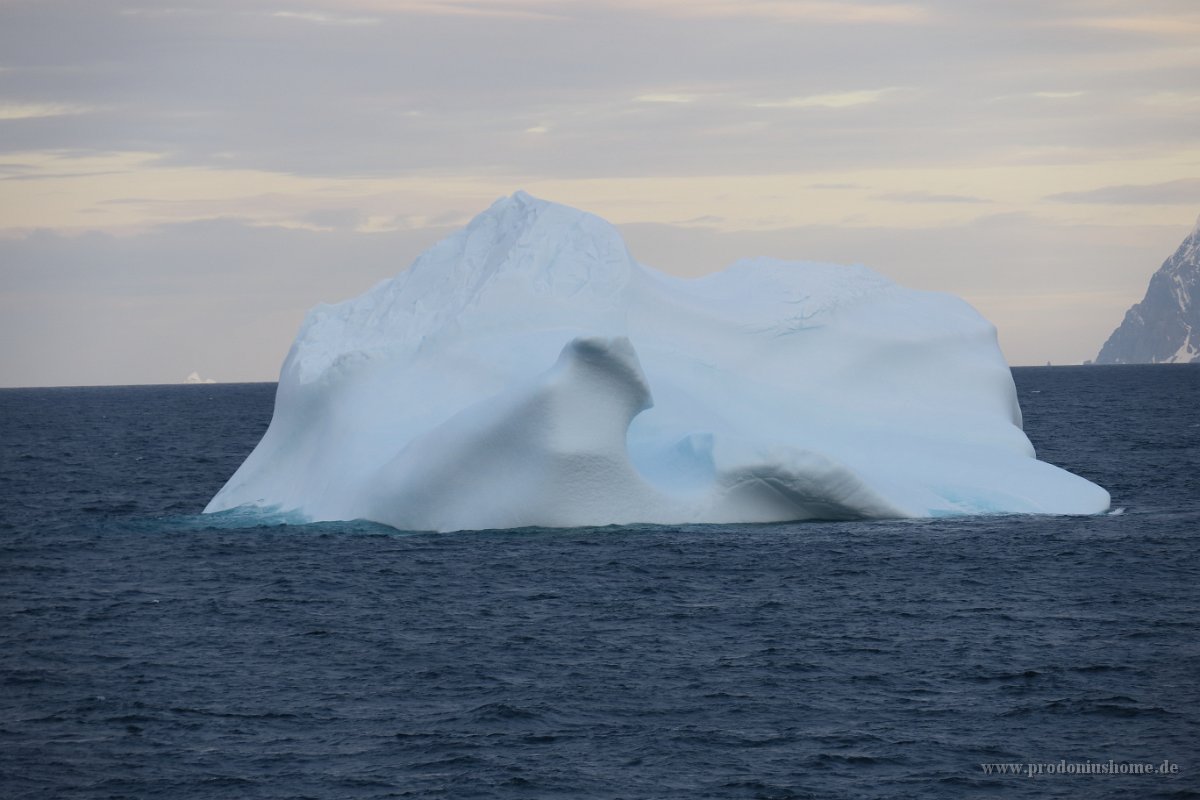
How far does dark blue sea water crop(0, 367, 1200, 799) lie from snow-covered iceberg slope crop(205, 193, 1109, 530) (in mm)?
922

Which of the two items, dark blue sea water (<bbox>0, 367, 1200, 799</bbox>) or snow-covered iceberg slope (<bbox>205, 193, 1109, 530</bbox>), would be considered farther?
snow-covered iceberg slope (<bbox>205, 193, 1109, 530</bbox>)

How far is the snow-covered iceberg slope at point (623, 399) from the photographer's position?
29.8m

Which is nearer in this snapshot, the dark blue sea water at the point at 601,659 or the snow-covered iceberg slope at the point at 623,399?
the dark blue sea water at the point at 601,659

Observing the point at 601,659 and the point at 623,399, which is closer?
the point at 601,659

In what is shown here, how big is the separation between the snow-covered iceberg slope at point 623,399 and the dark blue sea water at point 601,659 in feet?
3.03

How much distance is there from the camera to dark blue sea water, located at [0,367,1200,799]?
54.2 ft

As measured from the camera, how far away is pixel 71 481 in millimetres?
49281

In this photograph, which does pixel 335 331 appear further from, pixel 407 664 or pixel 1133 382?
pixel 1133 382

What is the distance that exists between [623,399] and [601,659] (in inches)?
351

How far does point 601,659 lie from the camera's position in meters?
21.4

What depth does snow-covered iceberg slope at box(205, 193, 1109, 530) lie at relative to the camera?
1174 inches

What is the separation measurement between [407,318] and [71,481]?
19.7 meters

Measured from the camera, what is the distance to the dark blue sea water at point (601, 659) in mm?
16531

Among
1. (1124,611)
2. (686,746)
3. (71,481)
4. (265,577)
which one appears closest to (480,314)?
(265,577)
